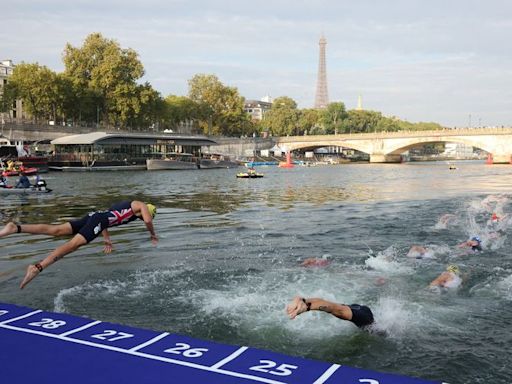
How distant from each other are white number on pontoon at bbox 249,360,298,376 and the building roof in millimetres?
74222

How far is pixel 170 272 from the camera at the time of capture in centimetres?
1344

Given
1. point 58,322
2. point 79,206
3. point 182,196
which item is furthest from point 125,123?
point 58,322

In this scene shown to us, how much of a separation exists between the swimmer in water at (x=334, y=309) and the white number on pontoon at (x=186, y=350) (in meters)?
1.30

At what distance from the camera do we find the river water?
8570 mm

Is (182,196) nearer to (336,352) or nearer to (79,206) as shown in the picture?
(79,206)

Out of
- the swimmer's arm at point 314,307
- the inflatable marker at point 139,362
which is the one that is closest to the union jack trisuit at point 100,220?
the inflatable marker at point 139,362

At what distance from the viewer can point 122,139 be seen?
82625 mm

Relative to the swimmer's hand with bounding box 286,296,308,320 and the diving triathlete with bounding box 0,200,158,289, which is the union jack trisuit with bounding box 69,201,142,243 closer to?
the diving triathlete with bounding box 0,200,158,289

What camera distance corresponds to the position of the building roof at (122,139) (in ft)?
255

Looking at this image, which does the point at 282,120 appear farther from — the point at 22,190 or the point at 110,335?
the point at 110,335

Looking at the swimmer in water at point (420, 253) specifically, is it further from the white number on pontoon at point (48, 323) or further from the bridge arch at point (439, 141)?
the bridge arch at point (439, 141)

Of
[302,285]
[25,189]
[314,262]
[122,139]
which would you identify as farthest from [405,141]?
[302,285]

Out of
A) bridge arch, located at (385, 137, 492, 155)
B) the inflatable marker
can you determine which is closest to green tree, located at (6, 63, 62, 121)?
bridge arch, located at (385, 137, 492, 155)

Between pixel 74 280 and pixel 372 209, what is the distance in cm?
1930
